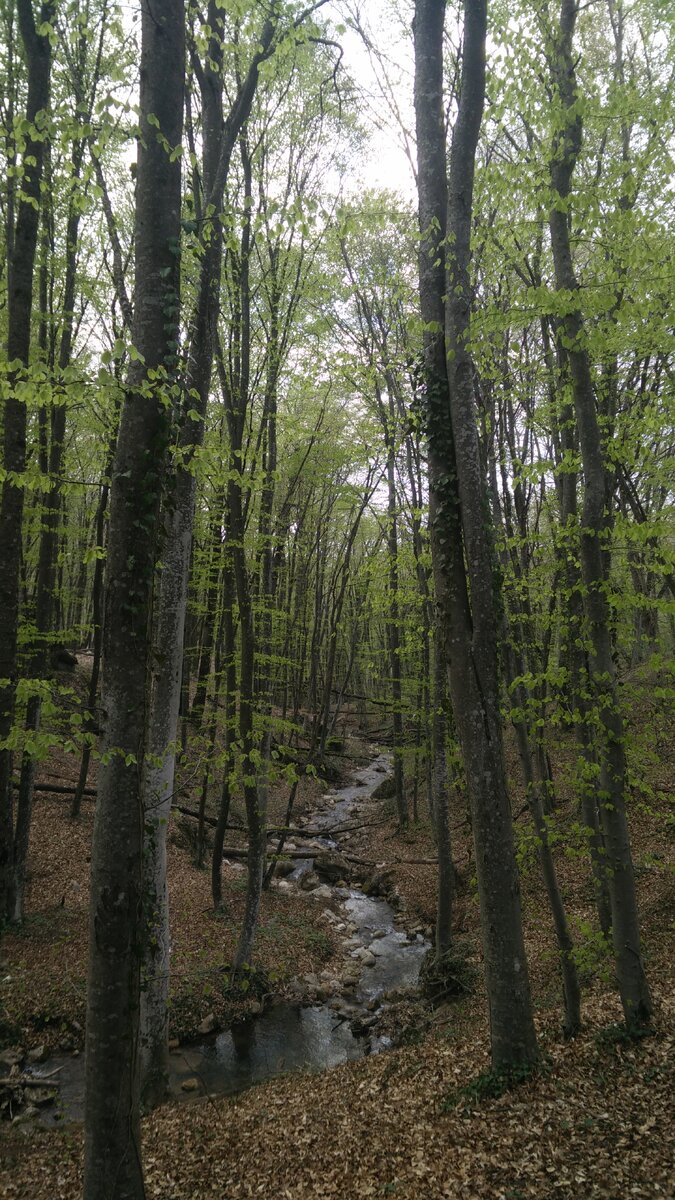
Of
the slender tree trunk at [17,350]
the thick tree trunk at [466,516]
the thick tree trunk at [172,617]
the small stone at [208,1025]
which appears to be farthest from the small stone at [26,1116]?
the thick tree trunk at [466,516]

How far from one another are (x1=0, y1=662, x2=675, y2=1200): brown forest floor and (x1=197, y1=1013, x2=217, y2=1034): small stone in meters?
0.13

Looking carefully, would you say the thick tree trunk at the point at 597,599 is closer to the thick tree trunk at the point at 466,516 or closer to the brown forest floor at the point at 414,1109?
the brown forest floor at the point at 414,1109

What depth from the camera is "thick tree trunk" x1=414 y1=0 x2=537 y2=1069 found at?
16.6 feet

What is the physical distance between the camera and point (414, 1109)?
17.3ft

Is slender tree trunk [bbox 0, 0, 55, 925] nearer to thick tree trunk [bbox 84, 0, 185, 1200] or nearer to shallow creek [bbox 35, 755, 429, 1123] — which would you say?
thick tree trunk [bbox 84, 0, 185, 1200]

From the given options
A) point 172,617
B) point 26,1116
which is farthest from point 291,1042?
point 172,617

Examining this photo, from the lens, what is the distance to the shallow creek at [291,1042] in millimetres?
7089

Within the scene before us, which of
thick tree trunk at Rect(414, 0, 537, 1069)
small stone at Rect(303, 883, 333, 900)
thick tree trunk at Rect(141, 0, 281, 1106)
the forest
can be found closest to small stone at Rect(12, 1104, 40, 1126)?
the forest

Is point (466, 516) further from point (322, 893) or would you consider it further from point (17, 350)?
point (322, 893)

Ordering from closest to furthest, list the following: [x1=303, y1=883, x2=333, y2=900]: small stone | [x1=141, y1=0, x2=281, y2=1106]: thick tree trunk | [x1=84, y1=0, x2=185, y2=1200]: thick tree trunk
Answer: [x1=84, y1=0, x2=185, y2=1200]: thick tree trunk, [x1=141, y1=0, x2=281, y2=1106]: thick tree trunk, [x1=303, y1=883, x2=333, y2=900]: small stone

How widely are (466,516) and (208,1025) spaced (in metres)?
7.77

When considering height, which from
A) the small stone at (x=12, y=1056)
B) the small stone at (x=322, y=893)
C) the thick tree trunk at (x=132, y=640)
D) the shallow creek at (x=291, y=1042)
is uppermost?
the thick tree trunk at (x=132, y=640)

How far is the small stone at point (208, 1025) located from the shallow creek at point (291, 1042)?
12cm

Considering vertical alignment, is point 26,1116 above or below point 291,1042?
above
